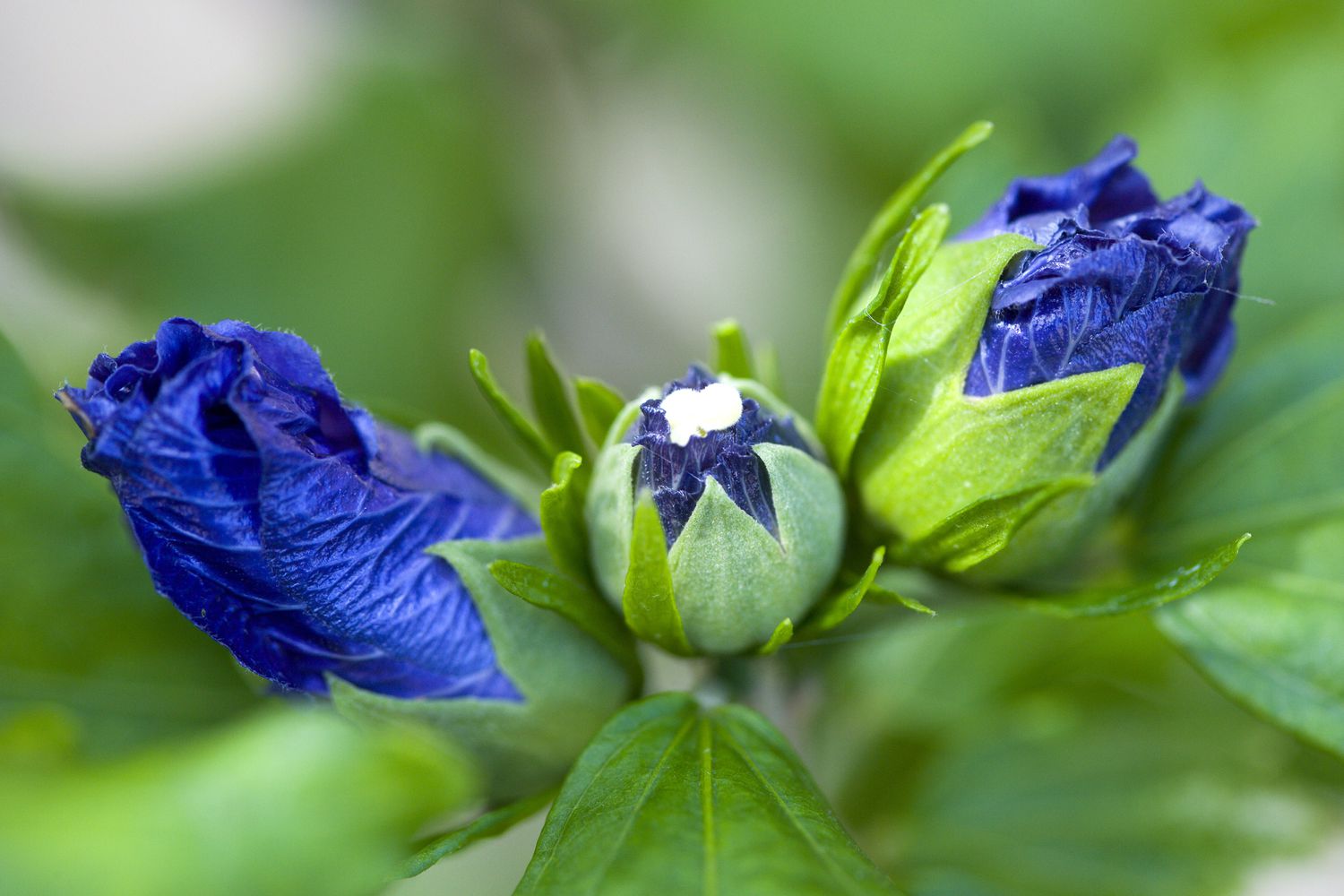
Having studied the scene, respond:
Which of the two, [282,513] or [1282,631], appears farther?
[1282,631]

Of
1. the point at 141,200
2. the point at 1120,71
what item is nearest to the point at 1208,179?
the point at 1120,71

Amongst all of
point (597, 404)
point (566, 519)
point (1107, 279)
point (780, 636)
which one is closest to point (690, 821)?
point (780, 636)

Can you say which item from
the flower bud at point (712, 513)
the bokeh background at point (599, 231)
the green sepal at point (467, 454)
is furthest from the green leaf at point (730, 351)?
the bokeh background at point (599, 231)

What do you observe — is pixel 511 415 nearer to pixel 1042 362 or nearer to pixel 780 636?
pixel 780 636

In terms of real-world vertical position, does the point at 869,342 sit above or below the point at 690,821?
above

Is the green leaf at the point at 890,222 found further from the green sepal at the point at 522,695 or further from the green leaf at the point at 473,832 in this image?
the green leaf at the point at 473,832

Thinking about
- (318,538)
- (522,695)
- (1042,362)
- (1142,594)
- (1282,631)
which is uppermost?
(318,538)

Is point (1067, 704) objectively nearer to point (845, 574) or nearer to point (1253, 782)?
point (1253, 782)
